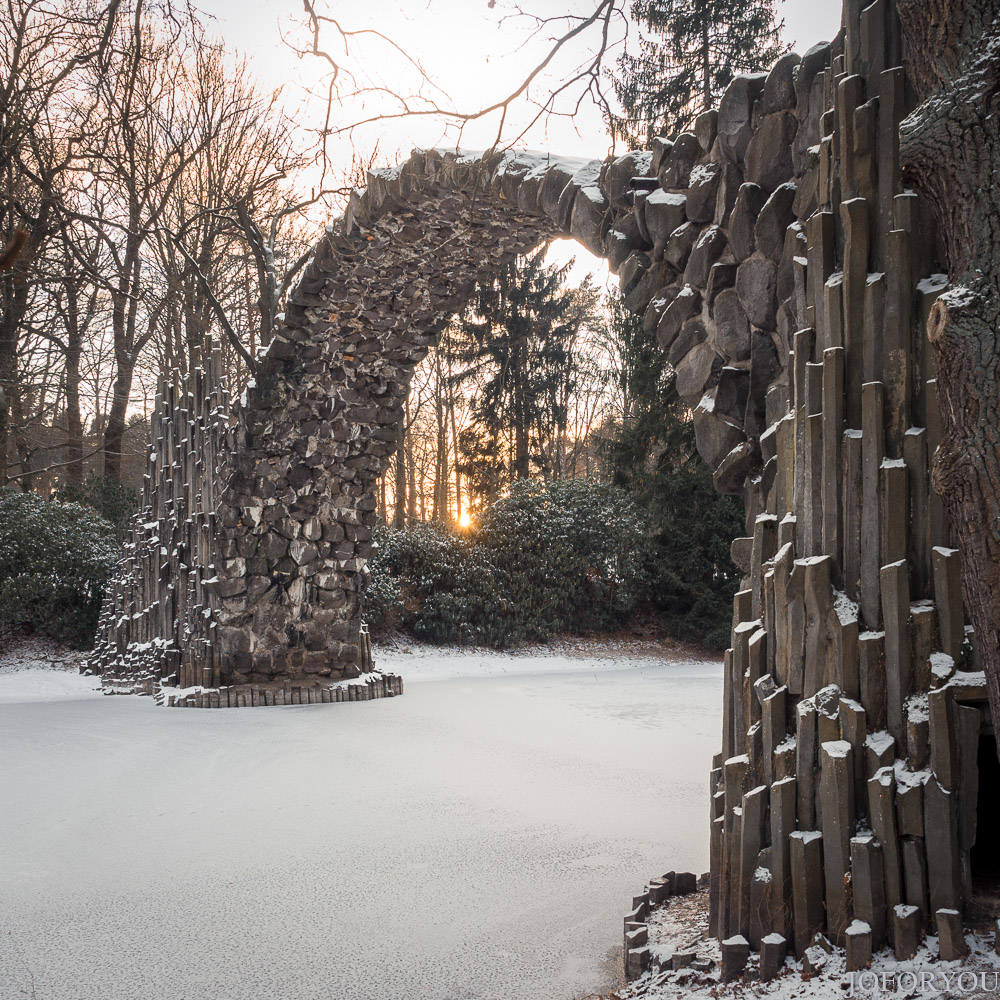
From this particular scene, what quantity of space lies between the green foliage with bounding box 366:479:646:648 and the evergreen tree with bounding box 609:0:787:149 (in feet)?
17.2

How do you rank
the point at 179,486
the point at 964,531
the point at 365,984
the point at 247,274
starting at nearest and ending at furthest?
the point at 964,531 → the point at 365,984 → the point at 179,486 → the point at 247,274

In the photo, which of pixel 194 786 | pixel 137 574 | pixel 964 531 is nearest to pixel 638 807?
pixel 194 786

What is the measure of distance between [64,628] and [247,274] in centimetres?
593

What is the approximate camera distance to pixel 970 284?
1.41m

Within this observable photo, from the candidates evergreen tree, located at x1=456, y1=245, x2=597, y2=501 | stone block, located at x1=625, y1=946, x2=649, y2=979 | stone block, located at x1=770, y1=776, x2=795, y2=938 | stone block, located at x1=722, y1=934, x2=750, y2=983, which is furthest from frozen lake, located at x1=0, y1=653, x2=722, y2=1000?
evergreen tree, located at x1=456, y1=245, x2=597, y2=501

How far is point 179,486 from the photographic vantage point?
695cm

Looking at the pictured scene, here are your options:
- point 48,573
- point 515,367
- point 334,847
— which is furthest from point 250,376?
point 334,847

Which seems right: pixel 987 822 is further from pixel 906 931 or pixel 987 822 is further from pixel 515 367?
pixel 515 367

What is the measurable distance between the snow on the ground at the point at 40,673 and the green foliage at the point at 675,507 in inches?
265

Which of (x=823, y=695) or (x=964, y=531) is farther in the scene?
(x=823, y=695)

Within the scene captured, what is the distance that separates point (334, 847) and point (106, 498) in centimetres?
929

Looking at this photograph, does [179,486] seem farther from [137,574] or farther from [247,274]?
[247,274]

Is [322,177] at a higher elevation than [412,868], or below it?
higher

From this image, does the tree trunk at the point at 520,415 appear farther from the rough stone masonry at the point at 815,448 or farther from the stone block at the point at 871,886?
the stone block at the point at 871,886
